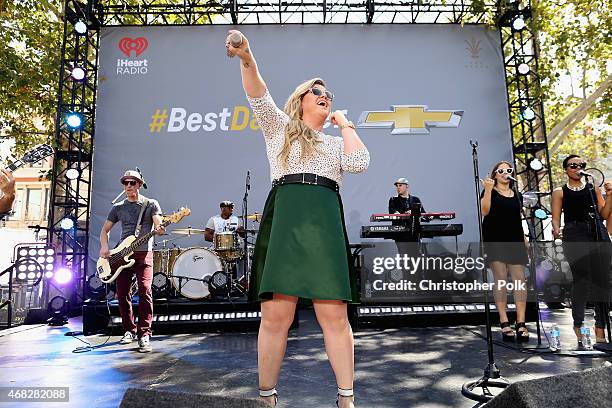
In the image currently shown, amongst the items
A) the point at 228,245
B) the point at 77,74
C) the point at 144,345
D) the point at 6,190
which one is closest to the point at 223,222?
the point at 228,245

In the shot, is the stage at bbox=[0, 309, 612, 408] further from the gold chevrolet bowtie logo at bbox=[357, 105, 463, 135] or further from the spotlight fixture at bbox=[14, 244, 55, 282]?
the gold chevrolet bowtie logo at bbox=[357, 105, 463, 135]

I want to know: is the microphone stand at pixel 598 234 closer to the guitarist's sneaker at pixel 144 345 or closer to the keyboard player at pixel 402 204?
the keyboard player at pixel 402 204

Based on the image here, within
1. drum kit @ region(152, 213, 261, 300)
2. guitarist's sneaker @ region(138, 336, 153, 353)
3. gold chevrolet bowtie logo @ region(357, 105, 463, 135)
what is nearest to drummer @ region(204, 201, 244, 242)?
drum kit @ region(152, 213, 261, 300)

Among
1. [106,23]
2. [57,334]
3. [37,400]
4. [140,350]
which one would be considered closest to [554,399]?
[37,400]

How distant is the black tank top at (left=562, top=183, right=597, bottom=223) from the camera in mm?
4250

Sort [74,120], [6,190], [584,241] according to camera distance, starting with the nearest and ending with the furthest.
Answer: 1. [6,190]
2. [584,241]
3. [74,120]

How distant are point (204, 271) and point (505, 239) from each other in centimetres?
439

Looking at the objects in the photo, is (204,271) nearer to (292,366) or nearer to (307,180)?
(292,366)

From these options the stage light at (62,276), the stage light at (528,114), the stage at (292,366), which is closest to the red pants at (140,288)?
the stage at (292,366)

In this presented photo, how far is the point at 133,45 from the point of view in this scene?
31.7 ft

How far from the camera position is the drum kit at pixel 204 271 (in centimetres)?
651

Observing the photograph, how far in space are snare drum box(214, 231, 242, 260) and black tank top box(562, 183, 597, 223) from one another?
4706 mm

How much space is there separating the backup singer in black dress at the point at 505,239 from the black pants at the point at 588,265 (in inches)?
16.8

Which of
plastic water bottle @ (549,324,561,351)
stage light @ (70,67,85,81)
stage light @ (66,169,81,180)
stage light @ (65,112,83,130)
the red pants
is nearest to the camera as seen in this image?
plastic water bottle @ (549,324,561,351)
